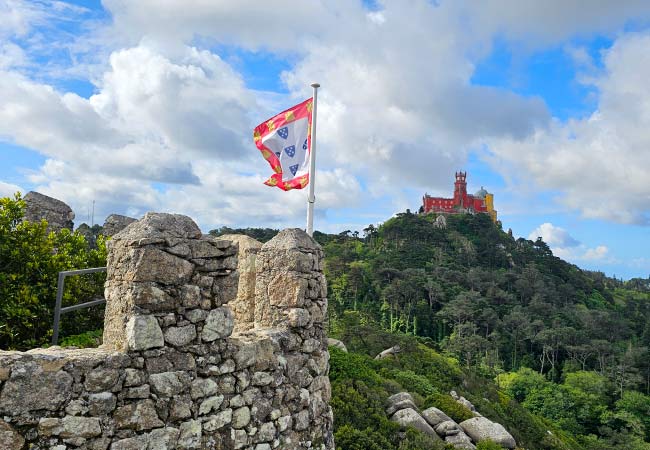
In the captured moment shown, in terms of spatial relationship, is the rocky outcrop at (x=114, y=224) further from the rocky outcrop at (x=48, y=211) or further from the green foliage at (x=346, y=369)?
the green foliage at (x=346, y=369)

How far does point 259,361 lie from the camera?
4.84 m

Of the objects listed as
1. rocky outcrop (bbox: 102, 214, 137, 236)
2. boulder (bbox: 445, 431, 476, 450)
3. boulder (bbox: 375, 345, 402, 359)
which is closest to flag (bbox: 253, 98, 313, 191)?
rocky outcrop (bbox: 102, 214, 137, 236)

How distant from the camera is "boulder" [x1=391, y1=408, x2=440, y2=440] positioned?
11.5 metres

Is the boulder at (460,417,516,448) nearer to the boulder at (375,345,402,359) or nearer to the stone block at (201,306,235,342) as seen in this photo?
the boulder at (375,345,402,359)

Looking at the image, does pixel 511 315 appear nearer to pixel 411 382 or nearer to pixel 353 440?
pixel 411 382

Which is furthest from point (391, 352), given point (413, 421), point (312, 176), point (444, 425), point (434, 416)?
point (312, 176)

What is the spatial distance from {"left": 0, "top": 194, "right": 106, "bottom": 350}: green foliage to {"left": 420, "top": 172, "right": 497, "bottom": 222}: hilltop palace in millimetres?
83010

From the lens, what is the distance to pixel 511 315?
5278 cm

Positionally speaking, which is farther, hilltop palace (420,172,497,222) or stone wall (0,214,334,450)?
hilltop palace (420,172,497,222)

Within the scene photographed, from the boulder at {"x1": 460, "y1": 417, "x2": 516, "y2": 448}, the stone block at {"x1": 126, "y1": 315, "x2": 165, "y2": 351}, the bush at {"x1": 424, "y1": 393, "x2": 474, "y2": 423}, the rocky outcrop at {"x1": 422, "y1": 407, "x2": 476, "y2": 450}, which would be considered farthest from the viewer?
the bush at {"x1": 424, "y1": 393, "x2": 474, "y2": 423}

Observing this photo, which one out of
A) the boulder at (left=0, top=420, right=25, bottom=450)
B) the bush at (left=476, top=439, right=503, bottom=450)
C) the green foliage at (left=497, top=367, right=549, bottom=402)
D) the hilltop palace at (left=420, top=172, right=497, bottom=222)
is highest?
the hilltop palace at (left=420, top=172, right=497, bottom=222)

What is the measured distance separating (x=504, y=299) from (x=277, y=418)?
5796 centimetres

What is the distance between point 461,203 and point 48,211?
281ft

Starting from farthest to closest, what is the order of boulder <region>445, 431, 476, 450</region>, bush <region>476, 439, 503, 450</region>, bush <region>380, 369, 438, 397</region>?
bush <region>380, 369, 438, 397</region> < boulder <region>445, 431, 476, 450</region> < bush <region>476, 439, 503, 450</region>
